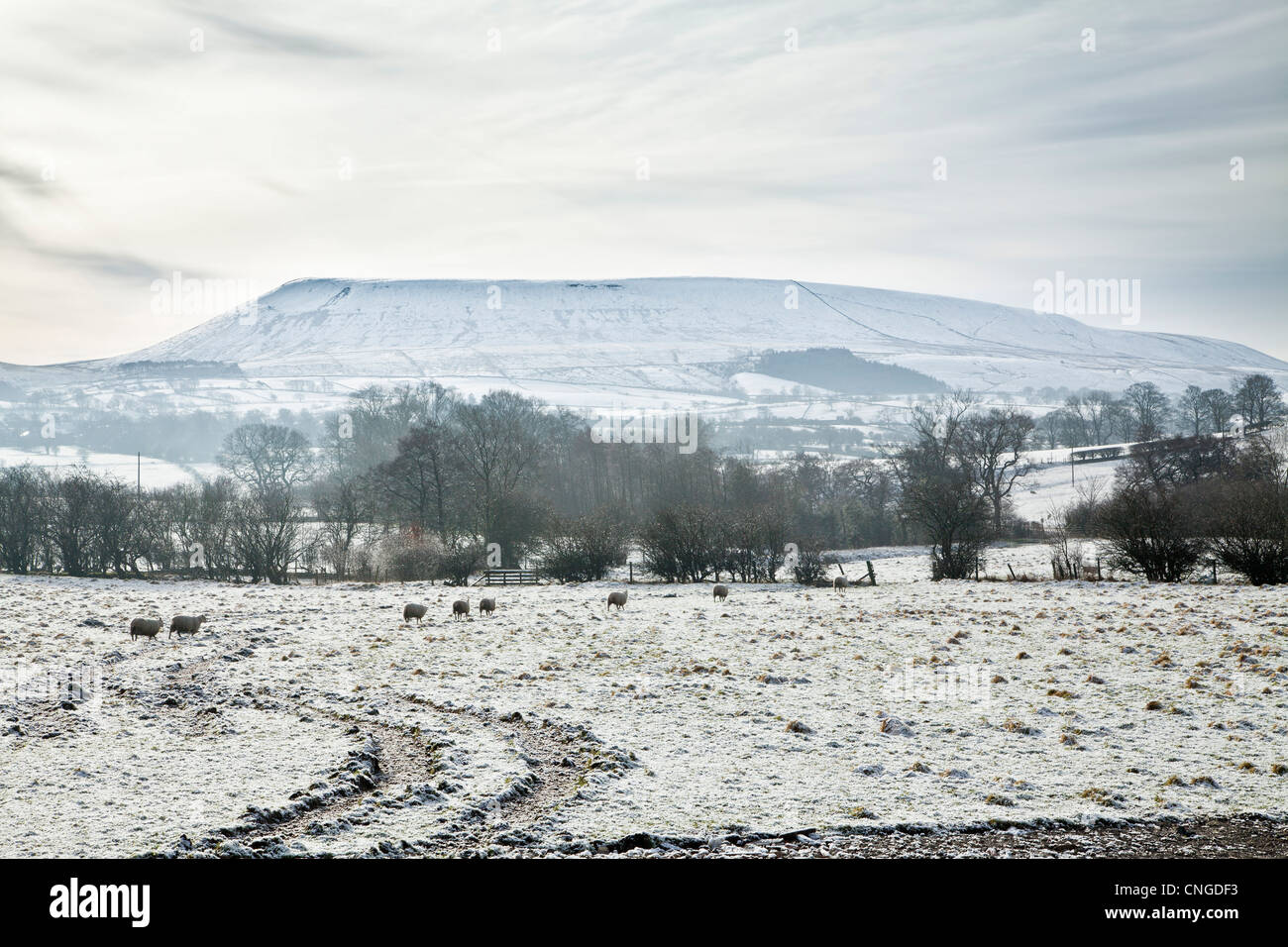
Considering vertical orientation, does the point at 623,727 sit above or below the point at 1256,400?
below

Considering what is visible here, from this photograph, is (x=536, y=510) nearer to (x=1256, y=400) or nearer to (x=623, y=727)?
(x=623, y=727)

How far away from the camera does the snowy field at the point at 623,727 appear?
10555mm

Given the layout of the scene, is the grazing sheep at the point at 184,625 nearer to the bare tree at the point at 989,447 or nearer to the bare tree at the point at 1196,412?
the bare tree at the point at 989,447

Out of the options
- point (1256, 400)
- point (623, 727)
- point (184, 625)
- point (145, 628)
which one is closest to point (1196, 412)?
point (1256, 400)

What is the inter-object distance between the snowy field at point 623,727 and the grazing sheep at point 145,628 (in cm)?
34

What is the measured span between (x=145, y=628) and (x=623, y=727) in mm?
15099

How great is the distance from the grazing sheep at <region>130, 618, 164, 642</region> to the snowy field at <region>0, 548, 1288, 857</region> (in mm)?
341

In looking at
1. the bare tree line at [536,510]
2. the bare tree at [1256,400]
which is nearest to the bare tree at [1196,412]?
the bare tree at [1256,400]

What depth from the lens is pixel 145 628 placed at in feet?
78.7

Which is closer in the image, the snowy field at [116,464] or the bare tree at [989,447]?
the bare tree at [989,447]

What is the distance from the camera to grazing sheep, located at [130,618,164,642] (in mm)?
23969

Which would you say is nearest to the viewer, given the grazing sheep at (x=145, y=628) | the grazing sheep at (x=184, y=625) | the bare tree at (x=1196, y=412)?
the grazing sheep at (x=145, y=628)

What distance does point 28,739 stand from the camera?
13641mm

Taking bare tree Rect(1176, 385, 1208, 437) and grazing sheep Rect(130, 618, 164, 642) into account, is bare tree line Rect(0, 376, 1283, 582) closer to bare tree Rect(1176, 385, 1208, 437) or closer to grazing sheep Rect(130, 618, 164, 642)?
grazing sheep Rect(130, 618, 164, 642)
